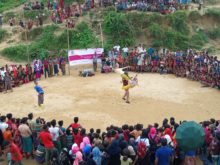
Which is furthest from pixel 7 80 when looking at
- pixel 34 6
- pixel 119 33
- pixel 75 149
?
pixel 34 6

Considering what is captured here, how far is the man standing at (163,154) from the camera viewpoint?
11.5 meters

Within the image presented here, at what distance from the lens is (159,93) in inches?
800

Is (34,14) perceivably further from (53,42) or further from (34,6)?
(53,42)

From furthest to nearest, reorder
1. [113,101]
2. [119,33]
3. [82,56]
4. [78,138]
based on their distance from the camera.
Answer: [119,33], [82,56], [113,101], [78,138]

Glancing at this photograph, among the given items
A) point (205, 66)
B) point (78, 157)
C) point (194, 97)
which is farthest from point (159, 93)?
point (78, 157)

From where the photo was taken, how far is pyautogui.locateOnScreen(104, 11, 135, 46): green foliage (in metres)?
28.3

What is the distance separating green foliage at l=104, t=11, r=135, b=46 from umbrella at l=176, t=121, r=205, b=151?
17.0 metres

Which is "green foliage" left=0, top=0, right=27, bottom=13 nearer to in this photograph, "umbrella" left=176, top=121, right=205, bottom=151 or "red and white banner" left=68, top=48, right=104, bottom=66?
"red and white banner" left=68, top=48, right=104, bottom=66

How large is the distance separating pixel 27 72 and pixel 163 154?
43.5ft

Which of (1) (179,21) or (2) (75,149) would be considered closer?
(2) (75,149)

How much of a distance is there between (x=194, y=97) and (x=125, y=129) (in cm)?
772

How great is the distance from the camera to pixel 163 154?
37.7ft

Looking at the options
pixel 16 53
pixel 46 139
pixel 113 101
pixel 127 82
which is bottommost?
pixel 113 101

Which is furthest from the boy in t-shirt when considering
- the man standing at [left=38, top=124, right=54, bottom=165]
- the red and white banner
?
the red and white banner
